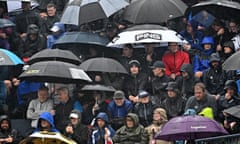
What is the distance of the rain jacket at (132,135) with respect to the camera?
17406 mm

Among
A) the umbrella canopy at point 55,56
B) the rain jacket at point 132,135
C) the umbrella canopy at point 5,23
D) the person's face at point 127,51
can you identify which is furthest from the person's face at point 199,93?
the umbrella canopy at point 5,23

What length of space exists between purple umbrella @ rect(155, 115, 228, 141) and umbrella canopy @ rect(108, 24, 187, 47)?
468 centimetres

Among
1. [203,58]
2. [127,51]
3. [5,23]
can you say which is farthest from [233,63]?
[5,23]

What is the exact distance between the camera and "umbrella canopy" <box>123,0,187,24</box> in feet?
68.6

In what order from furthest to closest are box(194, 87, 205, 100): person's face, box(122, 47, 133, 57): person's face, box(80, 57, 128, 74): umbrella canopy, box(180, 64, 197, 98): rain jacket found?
box(122, 47, 133, 57): person's face, box(80, 57, 128, 74): umbrella canopy, box(180, 64, 197, 98): rain jacket, box(194, 87, 205, 100): person's face

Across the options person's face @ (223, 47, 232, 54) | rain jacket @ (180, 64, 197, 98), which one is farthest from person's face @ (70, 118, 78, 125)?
person's face @ (223, 47, 232, 54)

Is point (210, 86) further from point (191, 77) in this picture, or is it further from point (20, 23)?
point (20, 23)

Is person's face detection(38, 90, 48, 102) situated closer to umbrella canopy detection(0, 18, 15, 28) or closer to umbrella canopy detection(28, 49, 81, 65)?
umbrella canopy detection(28, 49, 81, 65)

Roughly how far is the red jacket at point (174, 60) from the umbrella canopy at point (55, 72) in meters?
2.43

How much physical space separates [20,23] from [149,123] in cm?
584

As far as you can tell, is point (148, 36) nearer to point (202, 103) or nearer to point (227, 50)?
point (227, 50)

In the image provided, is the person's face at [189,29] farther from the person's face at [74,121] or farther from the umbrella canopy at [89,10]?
the person's face at [74,121]

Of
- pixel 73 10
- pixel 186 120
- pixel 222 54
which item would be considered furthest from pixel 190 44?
pixel 186 120

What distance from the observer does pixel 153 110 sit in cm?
1816
